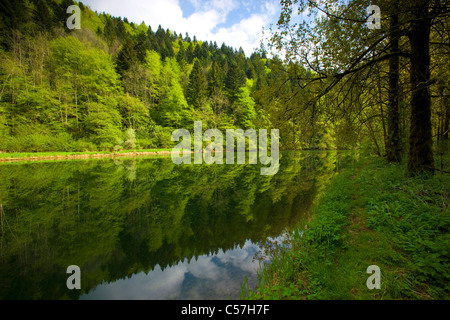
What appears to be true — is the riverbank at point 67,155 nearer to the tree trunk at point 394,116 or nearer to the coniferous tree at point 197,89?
the coniferous tree at point 197,89

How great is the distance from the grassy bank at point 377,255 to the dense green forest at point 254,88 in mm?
1212

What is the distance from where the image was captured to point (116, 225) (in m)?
4.89

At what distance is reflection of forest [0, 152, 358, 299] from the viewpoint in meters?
3.15

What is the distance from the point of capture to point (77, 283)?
2.88 m

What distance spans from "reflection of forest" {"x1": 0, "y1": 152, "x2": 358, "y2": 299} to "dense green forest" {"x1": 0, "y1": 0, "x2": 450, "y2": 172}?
251cm

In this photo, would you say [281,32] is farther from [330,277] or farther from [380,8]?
[330,277]

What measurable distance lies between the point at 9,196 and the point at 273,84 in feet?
32.4

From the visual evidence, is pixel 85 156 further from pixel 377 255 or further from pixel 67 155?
pixel 377 255

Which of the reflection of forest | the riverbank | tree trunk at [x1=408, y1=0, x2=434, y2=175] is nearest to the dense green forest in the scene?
tree trunk at [x1=408, y1=0, x2=434, y2=175]

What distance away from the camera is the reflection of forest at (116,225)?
3.15m

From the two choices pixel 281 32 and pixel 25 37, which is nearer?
pixel 281 32

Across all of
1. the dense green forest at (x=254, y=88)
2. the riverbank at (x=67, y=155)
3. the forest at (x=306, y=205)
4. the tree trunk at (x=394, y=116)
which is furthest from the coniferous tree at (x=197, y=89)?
the tree trunk at (x=394, y=116)

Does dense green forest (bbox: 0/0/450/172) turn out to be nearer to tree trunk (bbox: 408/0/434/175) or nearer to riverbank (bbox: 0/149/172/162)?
tree trunk (bbox: 408/0/434/175)

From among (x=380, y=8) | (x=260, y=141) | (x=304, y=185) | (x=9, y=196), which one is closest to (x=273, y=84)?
(x=380, y=8)
